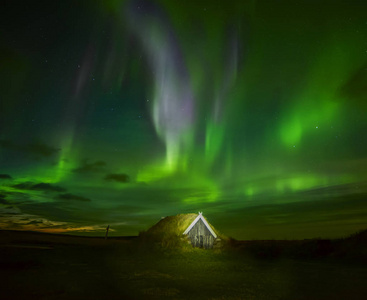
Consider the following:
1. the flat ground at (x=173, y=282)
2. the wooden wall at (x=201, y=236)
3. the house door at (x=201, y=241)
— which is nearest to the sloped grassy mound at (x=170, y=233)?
the wooden wall at (x=201, y=236)

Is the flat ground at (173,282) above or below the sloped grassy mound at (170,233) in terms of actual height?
below

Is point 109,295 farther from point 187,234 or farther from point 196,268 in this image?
point 187,234

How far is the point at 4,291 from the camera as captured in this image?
1176 centimetres

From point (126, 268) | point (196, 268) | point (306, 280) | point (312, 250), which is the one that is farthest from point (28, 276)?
point (312, 250)

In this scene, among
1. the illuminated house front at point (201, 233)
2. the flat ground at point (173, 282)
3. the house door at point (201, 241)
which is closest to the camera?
the flat ground at point (173, 282)

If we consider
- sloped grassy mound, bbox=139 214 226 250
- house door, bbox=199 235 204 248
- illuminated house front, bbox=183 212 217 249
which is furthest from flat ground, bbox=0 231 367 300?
house door, bbox=199 235 204 248

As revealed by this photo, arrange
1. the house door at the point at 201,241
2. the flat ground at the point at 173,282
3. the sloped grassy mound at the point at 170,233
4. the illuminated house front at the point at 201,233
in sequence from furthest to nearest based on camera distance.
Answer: the house door at the point at 201,241, the illuminated house front at the point at 201,233, the sloped grassy mound at the point at 170,233, the flat ground at the point at 173,282

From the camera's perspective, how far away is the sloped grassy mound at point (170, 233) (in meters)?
29.5

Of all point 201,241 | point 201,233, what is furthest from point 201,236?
point 201,241

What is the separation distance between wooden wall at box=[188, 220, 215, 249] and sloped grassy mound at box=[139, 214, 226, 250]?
818 millimetres

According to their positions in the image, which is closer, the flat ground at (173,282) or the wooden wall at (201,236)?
the flat ground at (173,282)

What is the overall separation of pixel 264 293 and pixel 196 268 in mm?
7876

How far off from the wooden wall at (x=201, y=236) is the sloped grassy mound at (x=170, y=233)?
818 millimetres

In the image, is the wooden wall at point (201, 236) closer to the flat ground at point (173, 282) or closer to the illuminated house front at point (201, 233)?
the illuminated house front at point (201, 233)
